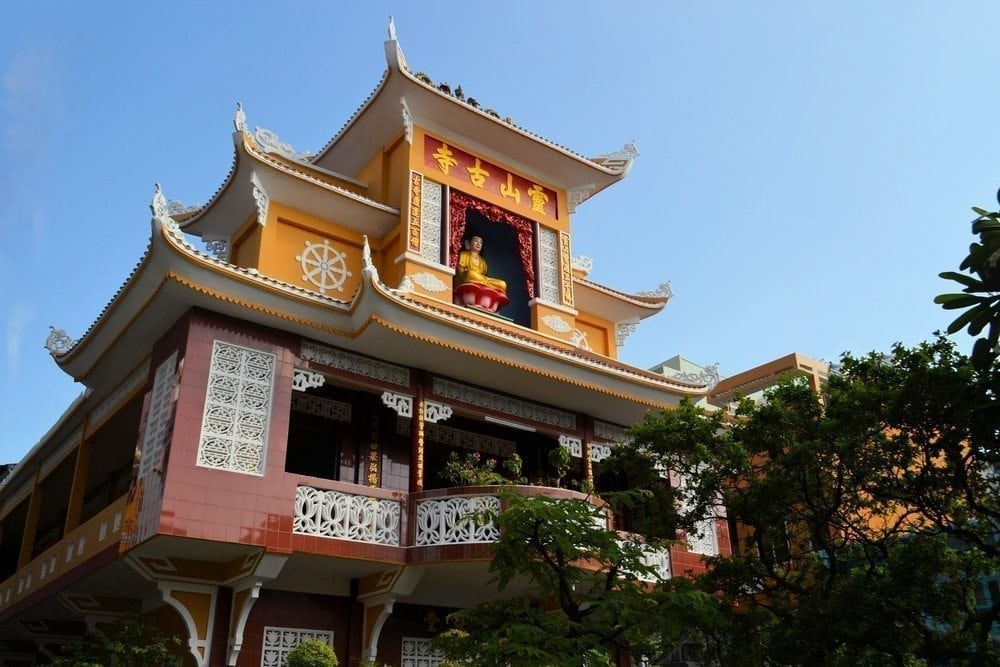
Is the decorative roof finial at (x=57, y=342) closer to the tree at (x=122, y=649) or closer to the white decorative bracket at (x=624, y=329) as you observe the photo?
the tree at (x=122, y=649)

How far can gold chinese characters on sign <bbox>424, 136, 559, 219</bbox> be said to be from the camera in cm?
1584

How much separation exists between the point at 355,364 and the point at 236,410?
2.03 metres

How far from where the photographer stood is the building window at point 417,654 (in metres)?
12.7

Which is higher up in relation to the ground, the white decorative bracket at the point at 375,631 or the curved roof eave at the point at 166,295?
the curved roof eave at the point at 166,295

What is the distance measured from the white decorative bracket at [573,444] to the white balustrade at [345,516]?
141 inches

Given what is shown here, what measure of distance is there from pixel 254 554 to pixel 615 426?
22.8 ft

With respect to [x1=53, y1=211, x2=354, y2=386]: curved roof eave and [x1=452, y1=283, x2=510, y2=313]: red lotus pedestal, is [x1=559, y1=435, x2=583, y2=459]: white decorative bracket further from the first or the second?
[x1=53, y1=211, x2=354, y2=386]: curved roof eave

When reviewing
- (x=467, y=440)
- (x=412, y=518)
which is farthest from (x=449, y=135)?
(x=412, y=518)

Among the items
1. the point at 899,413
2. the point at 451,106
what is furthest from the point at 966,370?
the point at 451,106

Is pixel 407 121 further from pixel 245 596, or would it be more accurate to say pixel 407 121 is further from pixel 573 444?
pixel 245 596

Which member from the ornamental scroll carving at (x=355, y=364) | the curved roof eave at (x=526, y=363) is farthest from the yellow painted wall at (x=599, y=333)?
the ornamental scroll carving at (x=355, y=364)

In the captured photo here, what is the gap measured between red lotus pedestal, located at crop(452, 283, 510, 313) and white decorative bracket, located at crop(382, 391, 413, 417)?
3.33 m

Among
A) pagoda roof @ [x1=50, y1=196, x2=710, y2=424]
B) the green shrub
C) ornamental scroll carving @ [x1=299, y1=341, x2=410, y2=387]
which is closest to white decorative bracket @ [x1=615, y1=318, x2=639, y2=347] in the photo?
pagoda roof @ [x1=50, y1=196, x2=710, y2=424]

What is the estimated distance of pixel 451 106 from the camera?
15586 mm
